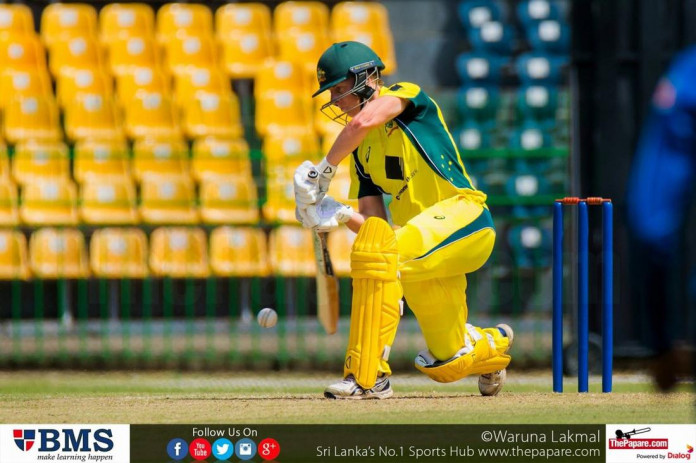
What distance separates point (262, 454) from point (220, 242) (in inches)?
202

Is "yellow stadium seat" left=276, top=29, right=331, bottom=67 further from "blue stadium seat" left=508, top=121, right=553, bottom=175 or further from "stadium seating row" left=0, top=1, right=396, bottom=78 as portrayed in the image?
"blue stadium seat" left=508, top=121, right=553, bottom=175

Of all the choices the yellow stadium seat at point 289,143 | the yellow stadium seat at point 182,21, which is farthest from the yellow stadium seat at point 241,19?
the yellow stadium seat at point 289,143

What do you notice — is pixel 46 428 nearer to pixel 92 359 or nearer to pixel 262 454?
pixel 262 454

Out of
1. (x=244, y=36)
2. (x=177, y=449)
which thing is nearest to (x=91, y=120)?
(x=244, y=36)

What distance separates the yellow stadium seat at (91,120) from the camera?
33.7 feet

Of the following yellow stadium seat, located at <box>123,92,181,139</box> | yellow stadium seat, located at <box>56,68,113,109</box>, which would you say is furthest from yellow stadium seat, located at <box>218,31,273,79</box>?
yellow stadium seat, located at <box>56,68,113,109</box>

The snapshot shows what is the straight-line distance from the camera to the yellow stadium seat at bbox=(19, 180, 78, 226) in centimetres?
945

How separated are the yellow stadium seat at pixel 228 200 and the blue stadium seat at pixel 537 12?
114 inches

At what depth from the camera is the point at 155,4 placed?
1162 centimetres

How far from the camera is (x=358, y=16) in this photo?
11.1 meters

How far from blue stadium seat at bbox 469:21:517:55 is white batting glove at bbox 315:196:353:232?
5513 millimetres

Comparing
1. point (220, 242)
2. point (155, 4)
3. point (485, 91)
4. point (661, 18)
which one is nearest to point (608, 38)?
point (661, 18)

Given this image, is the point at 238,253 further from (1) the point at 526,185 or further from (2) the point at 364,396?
(2) the point at 364,396

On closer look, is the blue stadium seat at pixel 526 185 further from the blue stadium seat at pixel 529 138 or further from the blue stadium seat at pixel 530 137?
the blue stadium seat at pixel 530 137
